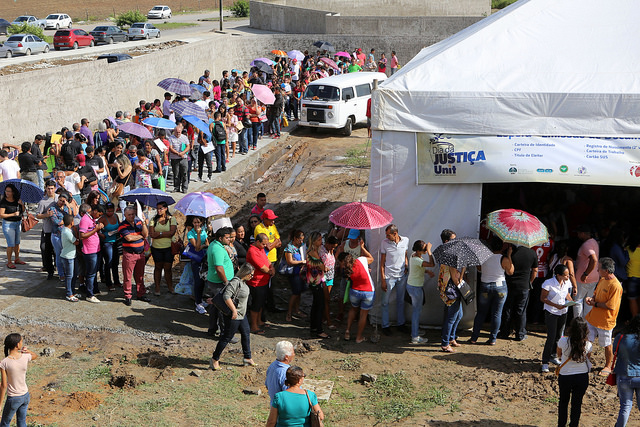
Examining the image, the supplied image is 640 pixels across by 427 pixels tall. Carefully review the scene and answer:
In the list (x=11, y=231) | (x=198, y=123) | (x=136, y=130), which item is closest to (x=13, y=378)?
(x=11, y=231)

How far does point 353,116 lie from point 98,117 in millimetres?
8733

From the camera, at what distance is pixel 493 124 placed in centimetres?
1027

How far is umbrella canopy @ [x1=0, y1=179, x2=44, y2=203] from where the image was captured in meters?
12.0

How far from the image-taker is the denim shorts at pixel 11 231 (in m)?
12.2

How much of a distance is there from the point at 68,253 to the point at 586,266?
7682 mm

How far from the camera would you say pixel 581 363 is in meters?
7.53

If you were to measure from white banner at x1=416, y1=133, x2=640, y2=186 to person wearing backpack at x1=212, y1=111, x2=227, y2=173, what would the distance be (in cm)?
905

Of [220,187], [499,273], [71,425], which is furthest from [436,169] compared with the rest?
[220,187]

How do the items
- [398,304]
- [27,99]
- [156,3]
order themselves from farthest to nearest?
[156,3] < [27,99] < [398,304]

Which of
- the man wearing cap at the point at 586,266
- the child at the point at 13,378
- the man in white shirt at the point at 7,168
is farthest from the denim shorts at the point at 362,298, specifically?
the man in white shirt at the point at 7,168

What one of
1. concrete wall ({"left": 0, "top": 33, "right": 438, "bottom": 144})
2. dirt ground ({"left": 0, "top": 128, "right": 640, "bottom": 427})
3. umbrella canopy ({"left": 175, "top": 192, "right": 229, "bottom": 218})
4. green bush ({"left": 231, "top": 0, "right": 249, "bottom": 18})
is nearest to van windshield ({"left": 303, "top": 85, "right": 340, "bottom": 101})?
concrete wall ({"left": 0, "top": 33, "right": 438, "bottom": 144})

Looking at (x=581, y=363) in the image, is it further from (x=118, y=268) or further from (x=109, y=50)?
(x=109, y=50)

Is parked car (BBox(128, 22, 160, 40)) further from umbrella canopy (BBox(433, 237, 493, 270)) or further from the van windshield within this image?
umbrella canopy (BBox(433, 237, 493, 270))

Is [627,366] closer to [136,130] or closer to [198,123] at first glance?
[136,130]
